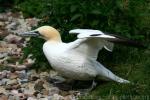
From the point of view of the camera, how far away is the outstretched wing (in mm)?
6238

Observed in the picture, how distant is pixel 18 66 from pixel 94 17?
41.8 inches

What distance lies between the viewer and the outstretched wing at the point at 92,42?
20.5 feet

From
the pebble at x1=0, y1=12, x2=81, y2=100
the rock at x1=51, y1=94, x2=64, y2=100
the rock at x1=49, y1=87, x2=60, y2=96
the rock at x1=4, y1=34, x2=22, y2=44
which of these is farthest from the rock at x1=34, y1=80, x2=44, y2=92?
the rock at x1=4, y1=34, x2=22, y2=44

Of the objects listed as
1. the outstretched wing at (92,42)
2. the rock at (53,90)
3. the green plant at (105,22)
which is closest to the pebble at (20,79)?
the rock at (53,90)

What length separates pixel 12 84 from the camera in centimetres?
689

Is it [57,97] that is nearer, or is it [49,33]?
[57,97]

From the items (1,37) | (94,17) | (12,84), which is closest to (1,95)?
(12,84)

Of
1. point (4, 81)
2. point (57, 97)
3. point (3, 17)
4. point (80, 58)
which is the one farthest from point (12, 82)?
point (3, 17)

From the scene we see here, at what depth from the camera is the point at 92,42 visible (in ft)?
21.1

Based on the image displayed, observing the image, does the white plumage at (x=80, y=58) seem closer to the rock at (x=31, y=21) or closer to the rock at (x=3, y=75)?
the rock at (x=3, y=75)

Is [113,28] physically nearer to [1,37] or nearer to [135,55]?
[135,55]

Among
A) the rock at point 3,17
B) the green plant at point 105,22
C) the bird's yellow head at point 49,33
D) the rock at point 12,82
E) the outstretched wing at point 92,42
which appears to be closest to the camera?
the outstretched wing at point 92,42

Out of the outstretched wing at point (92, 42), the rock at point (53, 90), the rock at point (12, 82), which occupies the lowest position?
Answer: the rock at point (53, 90)

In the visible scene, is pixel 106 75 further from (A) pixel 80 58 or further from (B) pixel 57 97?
(B) pixel 57 97
